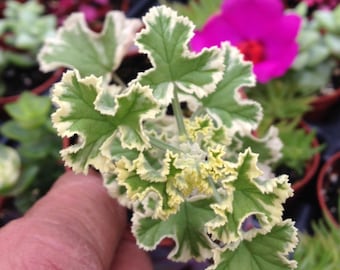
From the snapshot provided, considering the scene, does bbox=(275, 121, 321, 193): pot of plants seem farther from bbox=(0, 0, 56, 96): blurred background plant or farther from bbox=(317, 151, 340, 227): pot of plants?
bbox=(0, 0, 56, 96): blurred background plant

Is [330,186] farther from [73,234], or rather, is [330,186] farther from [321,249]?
[73,234]

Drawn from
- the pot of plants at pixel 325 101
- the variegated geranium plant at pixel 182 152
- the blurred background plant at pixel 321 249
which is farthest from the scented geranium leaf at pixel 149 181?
the pot of plants at pixel 325 101

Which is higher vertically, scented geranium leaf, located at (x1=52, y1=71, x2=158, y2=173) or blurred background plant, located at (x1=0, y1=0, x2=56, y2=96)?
scented geranium leaf, located at (x1=52, y1=71, x2=158, y2=173)

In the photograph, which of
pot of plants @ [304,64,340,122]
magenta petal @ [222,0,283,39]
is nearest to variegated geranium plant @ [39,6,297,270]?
magenta petal @ [222,0,283,39]

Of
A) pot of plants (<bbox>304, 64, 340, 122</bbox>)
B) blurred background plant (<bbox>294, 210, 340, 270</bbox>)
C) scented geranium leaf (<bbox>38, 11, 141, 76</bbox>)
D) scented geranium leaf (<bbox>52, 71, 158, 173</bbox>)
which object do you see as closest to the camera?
scented geranium leaf (<bbox>52, 71, 158, 173</bbox>)

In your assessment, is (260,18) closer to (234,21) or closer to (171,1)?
(234,21)

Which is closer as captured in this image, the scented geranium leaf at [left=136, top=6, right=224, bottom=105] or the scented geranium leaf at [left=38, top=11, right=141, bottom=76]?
the scented geranium leaf at [left=136, top=6, right=224, bottom=105]

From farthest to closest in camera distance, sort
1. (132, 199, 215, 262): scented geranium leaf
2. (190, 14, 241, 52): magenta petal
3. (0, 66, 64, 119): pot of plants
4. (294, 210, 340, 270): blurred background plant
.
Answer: (0, 66, 64, 119): pot of plants
(190, 14, 241, 52): magenta petal
(294, 210, 340, 270): blurred background plant
(132, 199, 215, 262): scented geranium leaf
